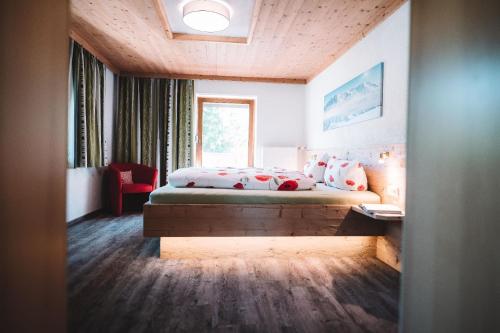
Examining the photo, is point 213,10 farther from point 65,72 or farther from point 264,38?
point 65,72

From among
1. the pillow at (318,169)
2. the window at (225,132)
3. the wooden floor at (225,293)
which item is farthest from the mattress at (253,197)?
the window at (225,132)

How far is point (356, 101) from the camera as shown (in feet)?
10.9

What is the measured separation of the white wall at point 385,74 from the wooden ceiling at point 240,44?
147 millimetres

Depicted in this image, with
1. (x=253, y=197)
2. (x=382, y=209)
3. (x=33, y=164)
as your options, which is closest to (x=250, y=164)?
(x=253, y=197)

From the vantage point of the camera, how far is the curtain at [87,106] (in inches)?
140

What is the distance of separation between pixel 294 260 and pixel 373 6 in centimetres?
253

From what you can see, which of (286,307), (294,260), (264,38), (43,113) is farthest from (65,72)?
(264,38)

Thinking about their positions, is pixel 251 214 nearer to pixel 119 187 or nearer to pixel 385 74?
pixel 385 74

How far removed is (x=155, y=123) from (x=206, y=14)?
2.68 meters

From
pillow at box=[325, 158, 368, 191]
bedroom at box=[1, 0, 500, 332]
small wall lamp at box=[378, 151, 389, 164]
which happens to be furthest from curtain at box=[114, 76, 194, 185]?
small wall lamp at box=[378, 151, 389, 164]

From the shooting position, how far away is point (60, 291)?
29.3 inches

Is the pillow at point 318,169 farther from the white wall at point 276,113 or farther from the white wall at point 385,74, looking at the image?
the white wall at point 276,113

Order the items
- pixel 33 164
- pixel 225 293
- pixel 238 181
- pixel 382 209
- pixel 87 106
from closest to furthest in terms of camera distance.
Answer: pixel 33 164, pixel 225 293, pixel 382 209, pixel 238 181, pixel 87 106

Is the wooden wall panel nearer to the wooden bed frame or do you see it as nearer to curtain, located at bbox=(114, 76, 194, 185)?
the wooden bed frame
